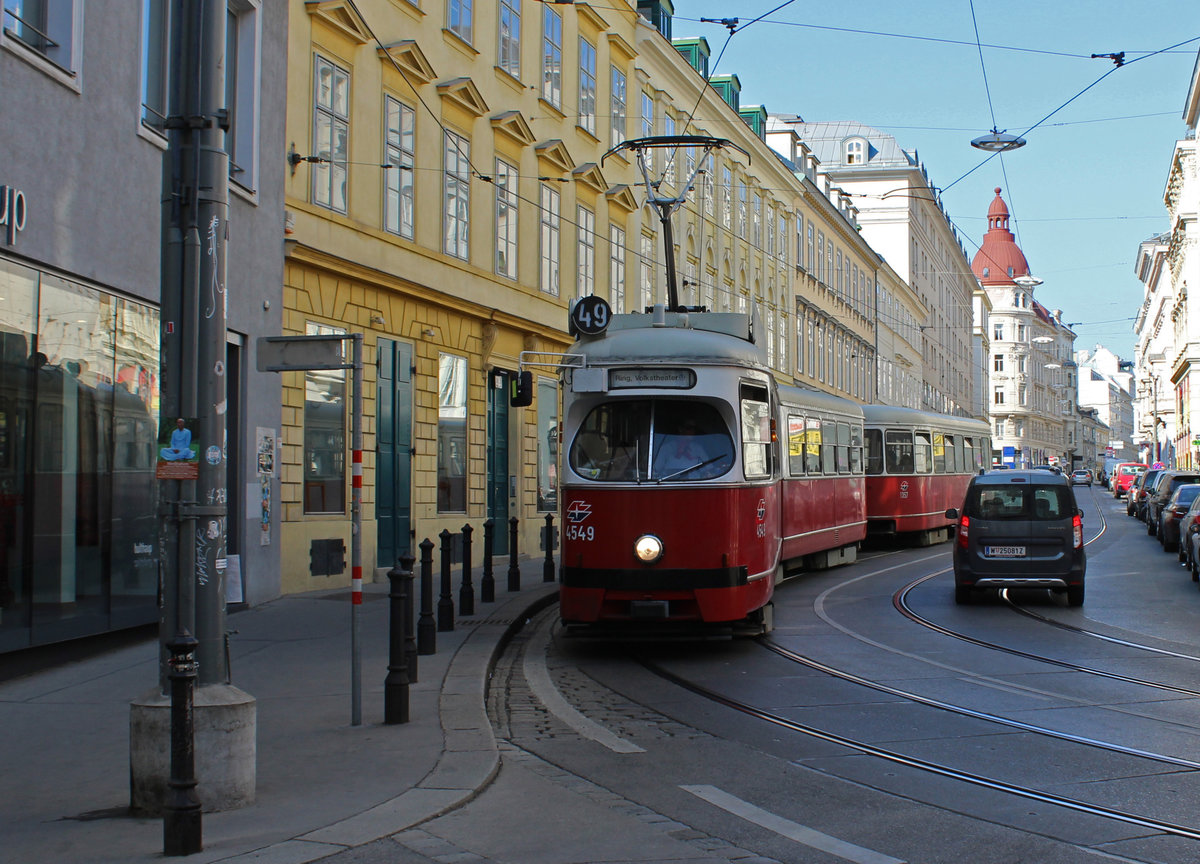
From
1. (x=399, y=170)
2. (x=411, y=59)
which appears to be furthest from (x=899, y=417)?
(x=411, y=59)

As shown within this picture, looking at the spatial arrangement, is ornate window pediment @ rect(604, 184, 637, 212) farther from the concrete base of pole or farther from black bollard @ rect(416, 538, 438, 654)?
the concrete base of pole

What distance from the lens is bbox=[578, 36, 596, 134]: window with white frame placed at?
2998cm

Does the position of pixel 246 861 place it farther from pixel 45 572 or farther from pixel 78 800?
pixel 45 572

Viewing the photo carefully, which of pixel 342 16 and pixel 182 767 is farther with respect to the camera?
pixel 342 16

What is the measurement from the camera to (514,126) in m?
25.6

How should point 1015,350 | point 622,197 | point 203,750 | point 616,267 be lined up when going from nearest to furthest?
point 203,750
point 622,197
point 616,267
point 1015,350

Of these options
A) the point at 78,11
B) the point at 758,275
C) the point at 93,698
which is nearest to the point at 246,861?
the point at 93,698

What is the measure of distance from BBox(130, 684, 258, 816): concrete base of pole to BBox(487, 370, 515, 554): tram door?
1818cm

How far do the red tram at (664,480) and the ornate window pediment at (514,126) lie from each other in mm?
12685

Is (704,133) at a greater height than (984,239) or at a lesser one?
lesser

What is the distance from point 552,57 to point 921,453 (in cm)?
1229

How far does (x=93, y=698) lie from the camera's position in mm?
9945

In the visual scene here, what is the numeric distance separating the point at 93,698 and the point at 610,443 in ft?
16.4

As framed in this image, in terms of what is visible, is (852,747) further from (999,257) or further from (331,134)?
(999,257)
